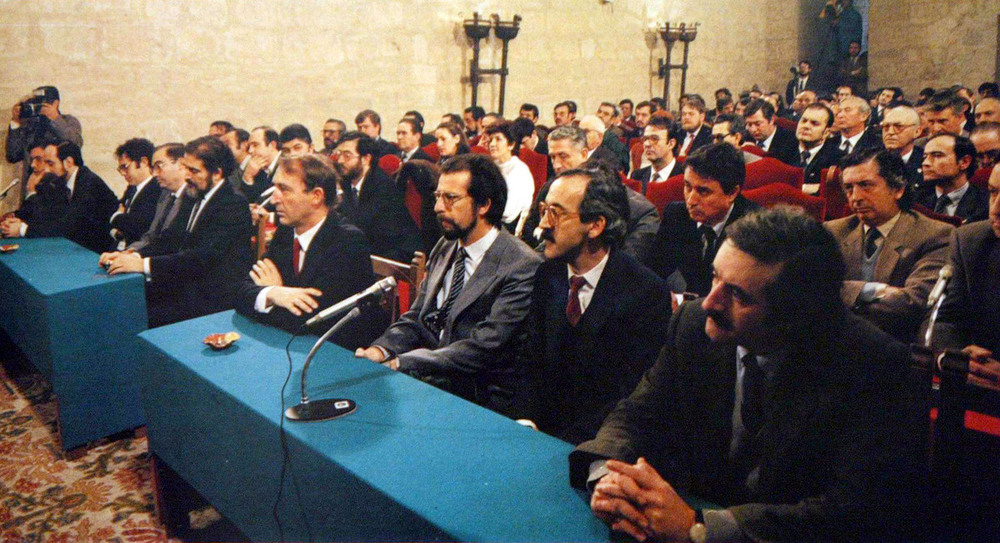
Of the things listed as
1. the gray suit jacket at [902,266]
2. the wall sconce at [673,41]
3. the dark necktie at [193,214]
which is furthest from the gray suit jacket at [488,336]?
the wall sconce at [673,41]

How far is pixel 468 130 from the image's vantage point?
31.5 ft

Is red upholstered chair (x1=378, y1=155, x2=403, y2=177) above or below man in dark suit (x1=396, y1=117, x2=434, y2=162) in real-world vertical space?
below

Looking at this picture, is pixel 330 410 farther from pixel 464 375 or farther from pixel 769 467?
pixel 769 467

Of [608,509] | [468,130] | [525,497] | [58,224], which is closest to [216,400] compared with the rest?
[525,497]

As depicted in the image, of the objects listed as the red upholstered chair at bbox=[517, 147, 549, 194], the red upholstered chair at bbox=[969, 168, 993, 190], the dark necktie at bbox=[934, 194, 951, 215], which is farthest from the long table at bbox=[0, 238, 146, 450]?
the red upholstered chair at bbox=[969, 168, 993, 190]

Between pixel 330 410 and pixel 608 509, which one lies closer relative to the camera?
pixel 608 509

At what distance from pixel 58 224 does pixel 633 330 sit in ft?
13.8

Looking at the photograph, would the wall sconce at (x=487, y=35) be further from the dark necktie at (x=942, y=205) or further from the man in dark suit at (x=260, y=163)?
the dark necktie at (x=942, y=205)

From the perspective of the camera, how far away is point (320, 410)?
1.98 m

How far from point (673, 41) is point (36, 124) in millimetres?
10148

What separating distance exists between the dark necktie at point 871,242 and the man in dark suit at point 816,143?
2.96 m

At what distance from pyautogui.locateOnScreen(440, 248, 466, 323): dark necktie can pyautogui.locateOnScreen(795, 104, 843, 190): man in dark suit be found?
4.06 m

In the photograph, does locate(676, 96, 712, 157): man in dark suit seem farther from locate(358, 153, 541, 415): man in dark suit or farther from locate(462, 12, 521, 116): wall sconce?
locate(358, 153, 541, 415): man in dark suit

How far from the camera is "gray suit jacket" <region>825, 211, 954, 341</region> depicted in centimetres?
276
